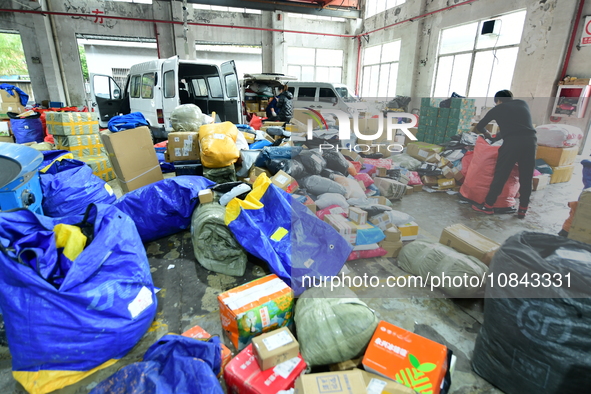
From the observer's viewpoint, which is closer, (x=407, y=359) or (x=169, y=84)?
(x=407, y=359)

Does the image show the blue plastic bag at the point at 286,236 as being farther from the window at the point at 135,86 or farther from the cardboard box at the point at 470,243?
the window at the point at 135,86

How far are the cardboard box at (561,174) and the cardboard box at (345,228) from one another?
156 inches

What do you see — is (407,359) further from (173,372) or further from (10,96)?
(10,96)

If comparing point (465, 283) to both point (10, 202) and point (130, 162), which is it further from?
point (130, 162)

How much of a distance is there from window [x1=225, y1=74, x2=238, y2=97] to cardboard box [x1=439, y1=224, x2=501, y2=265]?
4797mm

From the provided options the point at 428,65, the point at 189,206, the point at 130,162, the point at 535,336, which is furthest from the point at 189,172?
the point at 428,65

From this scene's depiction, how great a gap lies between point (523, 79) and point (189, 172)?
25.5 feet

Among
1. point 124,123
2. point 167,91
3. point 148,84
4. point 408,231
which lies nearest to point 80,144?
point 167,91

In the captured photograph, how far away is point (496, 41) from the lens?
25.0 feet

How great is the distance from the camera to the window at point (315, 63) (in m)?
12.6

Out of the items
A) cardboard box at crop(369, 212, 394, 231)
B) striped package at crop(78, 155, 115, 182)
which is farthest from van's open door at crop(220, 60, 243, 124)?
cardboard box at crop(369, 212, 394, 231)

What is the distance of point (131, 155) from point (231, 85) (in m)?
3.16

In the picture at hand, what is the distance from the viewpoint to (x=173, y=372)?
1.17 meters

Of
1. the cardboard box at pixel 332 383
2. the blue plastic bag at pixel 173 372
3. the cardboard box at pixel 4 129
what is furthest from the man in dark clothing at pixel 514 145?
the cardboard box at pixel 4 129
